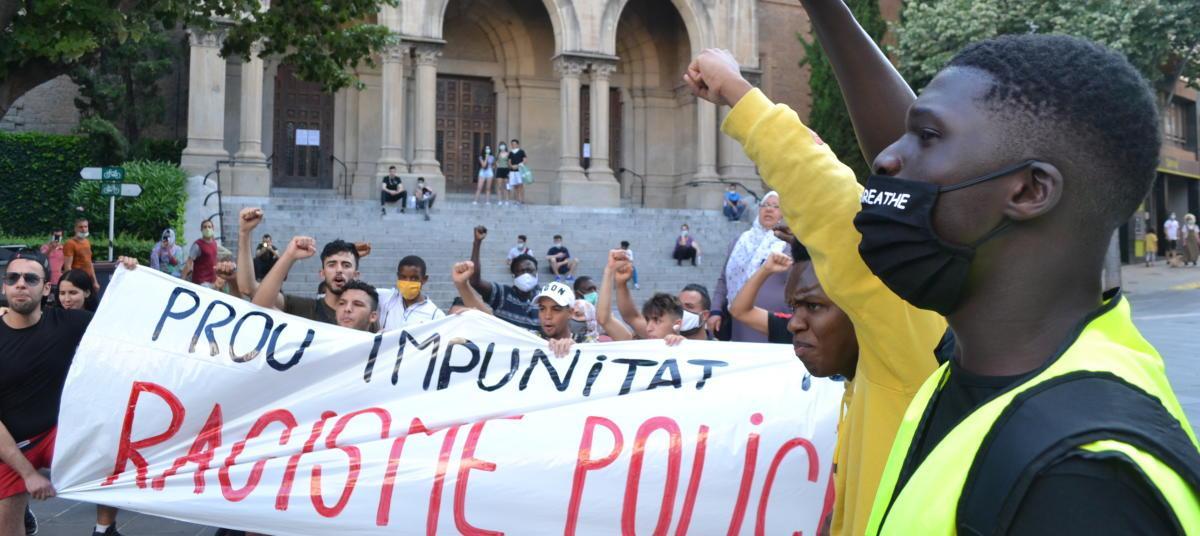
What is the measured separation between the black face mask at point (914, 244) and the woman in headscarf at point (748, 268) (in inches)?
203

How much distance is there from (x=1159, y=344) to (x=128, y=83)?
2278cm

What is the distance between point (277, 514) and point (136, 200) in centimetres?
1825

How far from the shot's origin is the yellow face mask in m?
7.23

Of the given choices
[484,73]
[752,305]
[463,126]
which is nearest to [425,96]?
[463,126]

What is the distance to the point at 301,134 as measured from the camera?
94.6 feet

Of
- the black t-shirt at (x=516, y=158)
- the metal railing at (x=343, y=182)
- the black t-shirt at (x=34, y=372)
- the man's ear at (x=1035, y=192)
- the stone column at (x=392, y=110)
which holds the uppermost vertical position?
the stone column at (x=392, y=110)

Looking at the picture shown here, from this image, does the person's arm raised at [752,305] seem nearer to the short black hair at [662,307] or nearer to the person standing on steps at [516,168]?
the short black hair at [662,307]

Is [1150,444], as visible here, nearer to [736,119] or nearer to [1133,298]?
[736,119]

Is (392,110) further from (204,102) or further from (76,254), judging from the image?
(76,254)

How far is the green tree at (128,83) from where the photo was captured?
80.3 ft

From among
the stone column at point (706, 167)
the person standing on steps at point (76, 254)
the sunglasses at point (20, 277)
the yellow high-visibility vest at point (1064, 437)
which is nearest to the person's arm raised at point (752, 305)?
the sunglasses at point (20, 277)

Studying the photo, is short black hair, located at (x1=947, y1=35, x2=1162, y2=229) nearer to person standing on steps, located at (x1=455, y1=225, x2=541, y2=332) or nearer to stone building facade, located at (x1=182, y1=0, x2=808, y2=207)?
person standing on steps, located at (x1=455, y1=225, x2=541, y2=332)

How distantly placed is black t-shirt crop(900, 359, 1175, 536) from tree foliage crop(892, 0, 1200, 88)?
21971mm

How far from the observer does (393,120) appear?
27.0 m
